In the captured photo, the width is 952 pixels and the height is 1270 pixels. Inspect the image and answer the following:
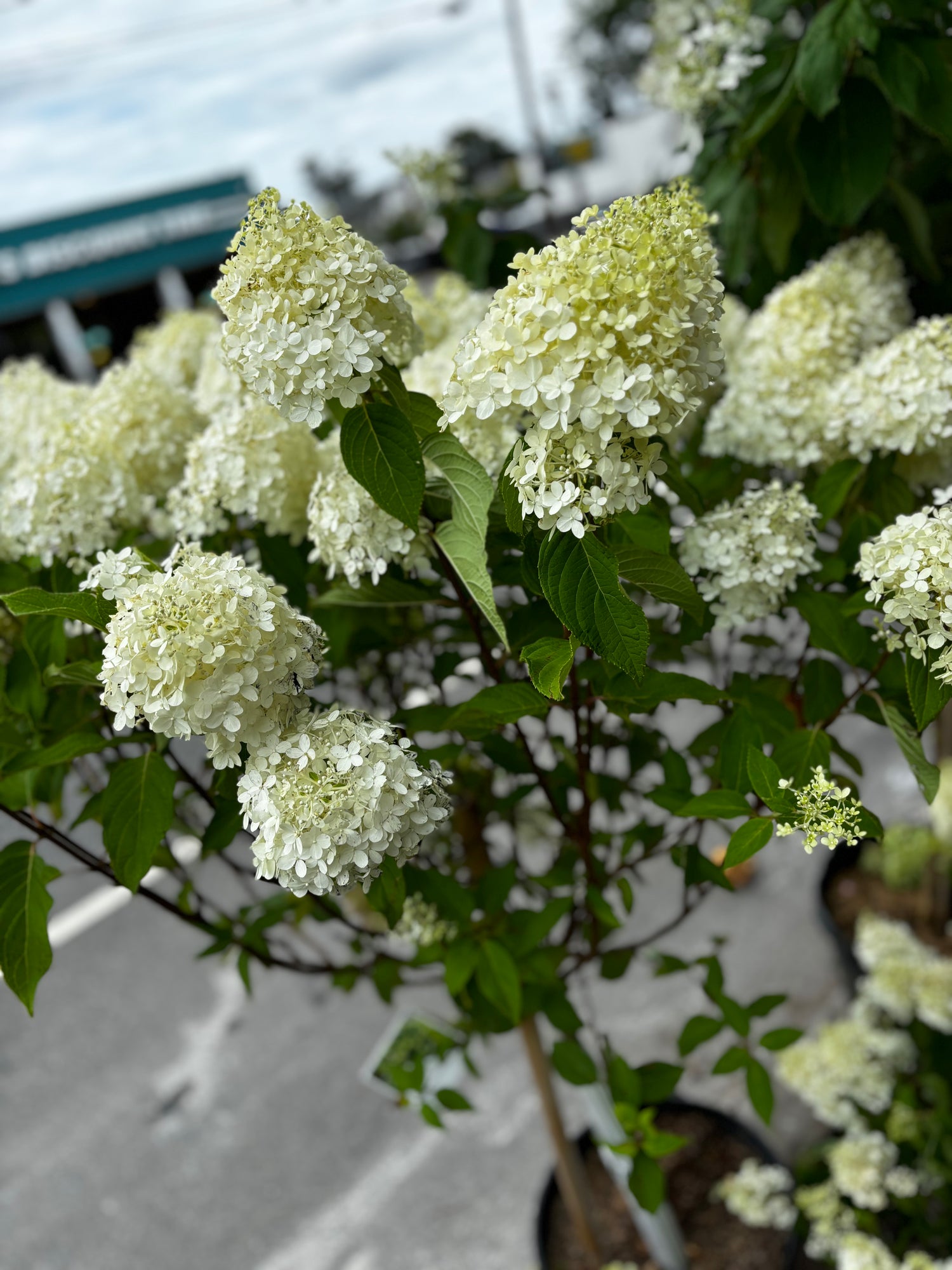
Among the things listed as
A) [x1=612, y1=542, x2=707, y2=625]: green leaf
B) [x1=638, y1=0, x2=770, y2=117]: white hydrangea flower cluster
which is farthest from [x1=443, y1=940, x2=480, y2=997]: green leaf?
[x1=638, y1=0, x2=770, y2=117]: white hydrangea flower cluster

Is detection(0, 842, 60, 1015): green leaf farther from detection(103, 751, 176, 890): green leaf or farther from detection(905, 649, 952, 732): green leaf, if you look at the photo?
detection(905, 649, 952, 732): green leaf

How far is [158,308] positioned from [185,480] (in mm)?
11675

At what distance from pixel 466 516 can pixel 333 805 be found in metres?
0.18

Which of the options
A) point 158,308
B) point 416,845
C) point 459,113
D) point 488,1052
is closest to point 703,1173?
point 488,1052

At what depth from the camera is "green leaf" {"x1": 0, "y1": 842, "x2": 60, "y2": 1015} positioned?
1.99 feet

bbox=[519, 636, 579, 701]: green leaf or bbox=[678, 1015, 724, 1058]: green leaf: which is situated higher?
bbox=[519, 636, 579, 701]: green leaf

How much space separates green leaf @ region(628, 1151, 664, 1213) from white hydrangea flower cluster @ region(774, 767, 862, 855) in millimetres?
561

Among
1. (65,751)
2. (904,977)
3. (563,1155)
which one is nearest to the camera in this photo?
(65,751)

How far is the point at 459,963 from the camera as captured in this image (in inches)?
31.4

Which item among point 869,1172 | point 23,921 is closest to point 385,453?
point 23,921

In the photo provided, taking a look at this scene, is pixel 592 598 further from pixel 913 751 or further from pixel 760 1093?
pixel 760 1093

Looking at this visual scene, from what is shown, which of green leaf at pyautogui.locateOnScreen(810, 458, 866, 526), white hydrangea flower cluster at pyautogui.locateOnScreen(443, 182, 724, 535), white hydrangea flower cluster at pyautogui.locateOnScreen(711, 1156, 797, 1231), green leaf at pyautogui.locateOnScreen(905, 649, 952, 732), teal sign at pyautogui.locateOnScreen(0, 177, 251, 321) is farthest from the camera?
teal sign at pyautogui.locateOnScreen(0, 177, 251, 321)

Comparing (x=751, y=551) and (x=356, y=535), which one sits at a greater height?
(x=356, y=535)

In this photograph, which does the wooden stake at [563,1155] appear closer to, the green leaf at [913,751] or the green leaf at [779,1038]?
the green leaf at [779,1038]
